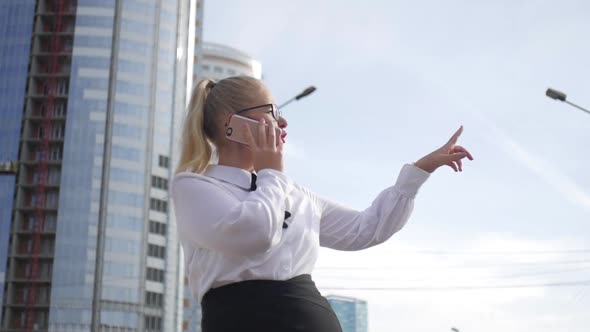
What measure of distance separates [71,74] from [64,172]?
33.2 ft

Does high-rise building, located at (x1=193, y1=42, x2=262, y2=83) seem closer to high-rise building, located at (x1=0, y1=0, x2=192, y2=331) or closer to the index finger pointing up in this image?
high-rise building, located at (x1=0, y1=0, x2=192, y2=331)

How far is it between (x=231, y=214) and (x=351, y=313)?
609 ft

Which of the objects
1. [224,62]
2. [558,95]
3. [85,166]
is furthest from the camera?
[224,62]

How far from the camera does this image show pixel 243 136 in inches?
78.3

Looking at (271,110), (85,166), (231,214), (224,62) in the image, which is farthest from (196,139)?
(224,62)

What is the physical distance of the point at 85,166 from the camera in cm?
6397

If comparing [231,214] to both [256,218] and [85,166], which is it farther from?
[85,166]

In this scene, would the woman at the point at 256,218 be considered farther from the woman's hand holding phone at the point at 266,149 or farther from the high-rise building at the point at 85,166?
the high-rise building at the point at 85,166

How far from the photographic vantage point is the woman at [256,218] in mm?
1743

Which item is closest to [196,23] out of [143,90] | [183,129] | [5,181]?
[143,90]

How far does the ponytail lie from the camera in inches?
82.4

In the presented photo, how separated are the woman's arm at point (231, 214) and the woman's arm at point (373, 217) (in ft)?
1.28

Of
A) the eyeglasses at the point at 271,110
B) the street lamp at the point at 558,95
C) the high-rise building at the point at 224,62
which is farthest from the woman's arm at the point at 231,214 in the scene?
the high-rise building at the point at 224,62

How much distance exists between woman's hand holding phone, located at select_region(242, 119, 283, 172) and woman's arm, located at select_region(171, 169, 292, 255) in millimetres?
42
